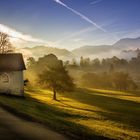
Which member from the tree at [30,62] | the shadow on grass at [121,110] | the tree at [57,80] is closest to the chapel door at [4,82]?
the shadow on grass at [121,110]

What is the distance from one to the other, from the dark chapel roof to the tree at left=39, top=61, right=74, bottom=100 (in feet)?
51.4

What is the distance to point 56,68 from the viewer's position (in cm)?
7231

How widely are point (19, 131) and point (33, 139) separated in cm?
206

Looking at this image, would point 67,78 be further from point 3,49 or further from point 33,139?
point 33,139

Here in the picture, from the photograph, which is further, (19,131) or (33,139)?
(19,131)

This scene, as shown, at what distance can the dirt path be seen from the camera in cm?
1508

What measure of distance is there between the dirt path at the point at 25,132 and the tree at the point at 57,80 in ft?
166

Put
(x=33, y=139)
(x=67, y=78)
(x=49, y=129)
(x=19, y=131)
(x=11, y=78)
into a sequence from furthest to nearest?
(x=67, y=78) → (x=11, y=78) → (x=49, y=129) → (x=19, y=131) → (x=33, y=139)

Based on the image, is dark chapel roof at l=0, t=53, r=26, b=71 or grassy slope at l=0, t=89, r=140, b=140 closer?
grassy slope at l=0, t=89, r=140, b=140

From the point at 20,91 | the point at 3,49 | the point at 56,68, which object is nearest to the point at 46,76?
the point at 56,68

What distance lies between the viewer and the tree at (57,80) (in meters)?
70.2

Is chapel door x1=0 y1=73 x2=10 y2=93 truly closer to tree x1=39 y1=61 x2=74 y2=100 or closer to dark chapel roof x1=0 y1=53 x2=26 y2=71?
dark chapel roof x1=0 y1=53 x2=26 y2=71

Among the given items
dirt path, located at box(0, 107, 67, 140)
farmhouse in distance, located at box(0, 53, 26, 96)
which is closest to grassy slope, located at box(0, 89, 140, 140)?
dirt path, located at box(0, 107, 67, 140)

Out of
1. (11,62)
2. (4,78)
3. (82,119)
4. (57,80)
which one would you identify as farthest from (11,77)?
(82,119)
